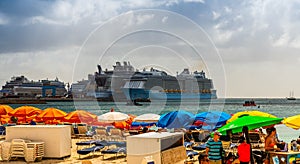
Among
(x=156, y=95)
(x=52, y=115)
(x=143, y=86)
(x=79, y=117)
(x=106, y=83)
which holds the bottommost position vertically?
(x=79, y=117)

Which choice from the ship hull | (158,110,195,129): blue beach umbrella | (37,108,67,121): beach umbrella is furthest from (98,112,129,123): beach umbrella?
the ship hull

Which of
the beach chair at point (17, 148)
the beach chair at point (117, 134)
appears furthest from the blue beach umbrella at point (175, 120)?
the beach chair at point (17, 148)

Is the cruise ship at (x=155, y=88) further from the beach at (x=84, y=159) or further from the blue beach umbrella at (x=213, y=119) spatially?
the beach at (x=84, y=159)

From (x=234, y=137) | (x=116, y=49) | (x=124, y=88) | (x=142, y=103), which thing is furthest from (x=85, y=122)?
(x=142, y=103)

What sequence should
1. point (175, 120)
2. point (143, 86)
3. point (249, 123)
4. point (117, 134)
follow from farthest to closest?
point (143, 86) < point (175, 120) < point (117, 134) < point (249, 123)

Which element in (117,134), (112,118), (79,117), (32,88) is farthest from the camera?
(32,88)

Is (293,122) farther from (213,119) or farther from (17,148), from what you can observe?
(17,148)

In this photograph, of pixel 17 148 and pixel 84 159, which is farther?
pixel 84 159

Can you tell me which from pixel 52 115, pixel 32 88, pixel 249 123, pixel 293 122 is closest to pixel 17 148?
pixel 249 123

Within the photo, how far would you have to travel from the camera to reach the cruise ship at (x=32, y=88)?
122188mm

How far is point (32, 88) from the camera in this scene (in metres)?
125

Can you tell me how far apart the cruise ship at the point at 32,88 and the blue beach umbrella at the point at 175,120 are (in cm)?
11067

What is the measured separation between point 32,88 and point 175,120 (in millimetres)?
115461

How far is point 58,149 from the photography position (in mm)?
11148
